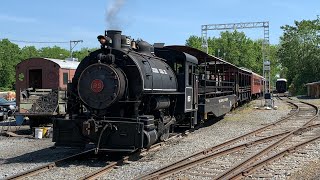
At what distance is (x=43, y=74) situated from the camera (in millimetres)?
19969

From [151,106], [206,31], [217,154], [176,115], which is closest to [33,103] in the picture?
[176,115]

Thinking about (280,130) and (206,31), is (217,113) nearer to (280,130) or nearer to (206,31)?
(280,130)

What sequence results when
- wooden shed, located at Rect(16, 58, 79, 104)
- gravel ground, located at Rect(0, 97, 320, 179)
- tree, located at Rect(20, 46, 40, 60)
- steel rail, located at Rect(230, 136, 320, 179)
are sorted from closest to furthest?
1. steel rail, located at Rect(230, 136, 320, 179)
2. gravel ground, located at Rect(0, 97, 320, 179)
3. wooden shed, located at Rect(16, 58, 79, 104)
4. tree, located at Rect(20, 46, 40, 60)

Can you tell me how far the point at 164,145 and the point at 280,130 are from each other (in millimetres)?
6097

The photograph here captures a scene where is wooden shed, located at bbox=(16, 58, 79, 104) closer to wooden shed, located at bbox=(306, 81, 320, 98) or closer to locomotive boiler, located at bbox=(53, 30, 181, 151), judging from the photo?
locomotive boiler, located at bbox=(53, 30, 181, 151)

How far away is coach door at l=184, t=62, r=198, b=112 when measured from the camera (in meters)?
12.8

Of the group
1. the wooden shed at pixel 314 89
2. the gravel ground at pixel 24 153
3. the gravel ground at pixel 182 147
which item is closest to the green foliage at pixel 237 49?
the wooden shed at pixel 314 89

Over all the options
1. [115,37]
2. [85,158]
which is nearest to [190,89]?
[115,37]

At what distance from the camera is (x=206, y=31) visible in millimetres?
43562

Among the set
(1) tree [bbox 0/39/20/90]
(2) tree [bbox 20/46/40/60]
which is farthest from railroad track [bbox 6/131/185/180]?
(2) tree [bbox 20/46/40/60]

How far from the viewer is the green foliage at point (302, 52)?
7026 cm

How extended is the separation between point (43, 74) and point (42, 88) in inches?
32.1

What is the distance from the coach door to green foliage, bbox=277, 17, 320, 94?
60230 mm

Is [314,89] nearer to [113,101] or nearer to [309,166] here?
[309,166]
